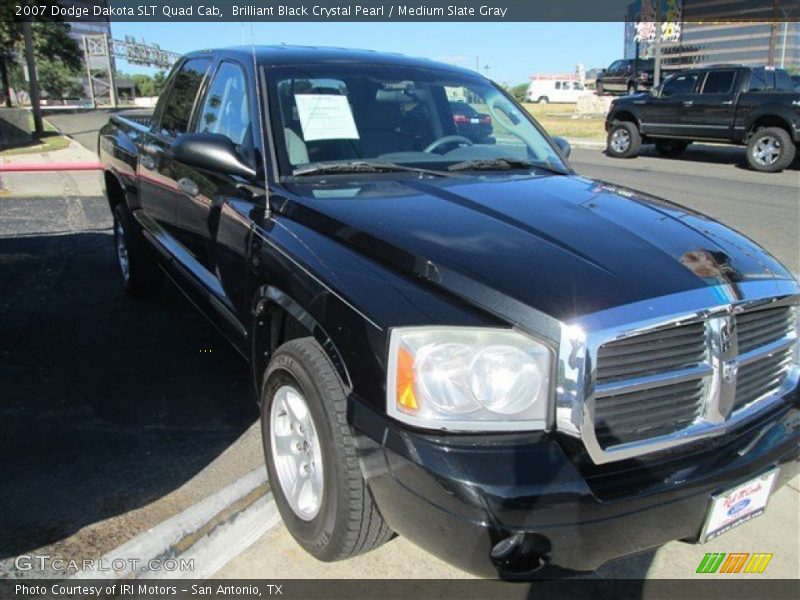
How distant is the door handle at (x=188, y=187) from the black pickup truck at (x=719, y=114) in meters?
12.8

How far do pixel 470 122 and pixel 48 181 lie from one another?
11.1m

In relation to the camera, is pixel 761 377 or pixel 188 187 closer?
pixel 761 377

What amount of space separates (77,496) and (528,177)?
2.45 meters

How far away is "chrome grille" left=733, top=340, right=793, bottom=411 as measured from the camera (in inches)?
91.2

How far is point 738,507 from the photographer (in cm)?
224

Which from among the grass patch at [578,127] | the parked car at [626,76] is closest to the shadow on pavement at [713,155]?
the grass patch at [578,127]

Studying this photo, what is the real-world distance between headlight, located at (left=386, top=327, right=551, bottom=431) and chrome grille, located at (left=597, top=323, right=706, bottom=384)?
184 millimetres

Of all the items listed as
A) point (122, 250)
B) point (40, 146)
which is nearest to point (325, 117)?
point (122, 250)

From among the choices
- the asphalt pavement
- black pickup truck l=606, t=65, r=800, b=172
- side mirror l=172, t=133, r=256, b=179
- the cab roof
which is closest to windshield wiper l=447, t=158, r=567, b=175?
the cab roof

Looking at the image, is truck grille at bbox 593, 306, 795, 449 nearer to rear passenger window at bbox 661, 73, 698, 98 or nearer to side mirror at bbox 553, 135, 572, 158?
side mirror at bbox 553, 135, 572, 158

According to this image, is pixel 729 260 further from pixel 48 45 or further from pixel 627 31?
pixel 48 45

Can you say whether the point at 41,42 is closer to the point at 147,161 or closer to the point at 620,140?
the point at 620,140

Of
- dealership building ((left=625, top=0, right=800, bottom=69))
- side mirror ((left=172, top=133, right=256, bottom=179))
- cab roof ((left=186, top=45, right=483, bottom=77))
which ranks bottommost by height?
side mirror ((left=172, top=133, right=256, bottom=179))

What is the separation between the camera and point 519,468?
6.30 ft
